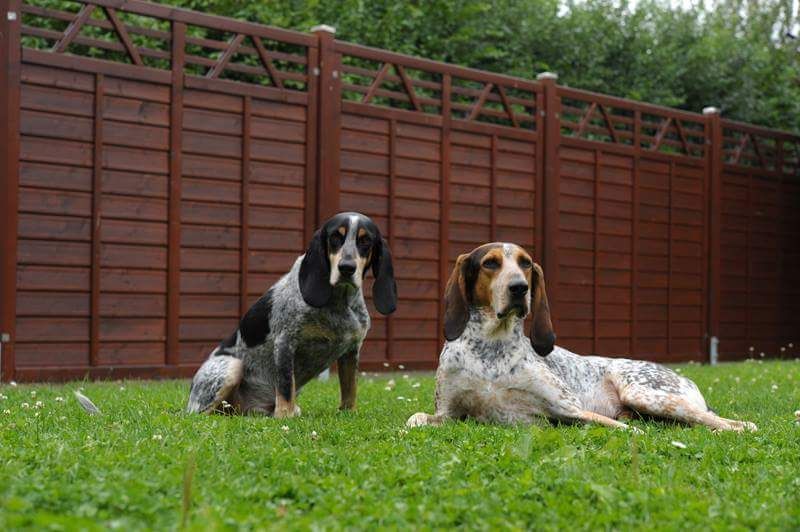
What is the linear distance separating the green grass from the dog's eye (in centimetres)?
86

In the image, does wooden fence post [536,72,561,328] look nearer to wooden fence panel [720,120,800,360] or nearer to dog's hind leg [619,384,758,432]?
wooden fence panel [720,120,800,360]

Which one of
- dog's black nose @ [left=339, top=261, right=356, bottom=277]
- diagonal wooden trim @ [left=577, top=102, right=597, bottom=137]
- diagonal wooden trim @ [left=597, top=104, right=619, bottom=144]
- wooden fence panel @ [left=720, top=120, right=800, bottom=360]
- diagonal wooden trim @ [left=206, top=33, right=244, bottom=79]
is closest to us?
dog's black nose @ [left=339, top=261, right=356, bottom=277]

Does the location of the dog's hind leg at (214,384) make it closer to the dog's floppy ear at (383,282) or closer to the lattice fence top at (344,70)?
the dog's floppy ear at (383,282)

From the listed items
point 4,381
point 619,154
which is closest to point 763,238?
point 619,154

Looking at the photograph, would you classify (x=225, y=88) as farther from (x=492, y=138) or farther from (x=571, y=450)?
(x=571, y=450)

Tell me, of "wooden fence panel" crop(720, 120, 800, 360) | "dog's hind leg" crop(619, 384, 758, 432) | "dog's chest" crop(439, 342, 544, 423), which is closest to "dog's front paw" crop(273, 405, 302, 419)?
"dog's chest" crop(439, 342, 544, 423)

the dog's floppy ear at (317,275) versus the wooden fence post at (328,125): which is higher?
the wooden fence post at (328,125)

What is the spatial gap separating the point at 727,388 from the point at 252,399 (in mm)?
4442

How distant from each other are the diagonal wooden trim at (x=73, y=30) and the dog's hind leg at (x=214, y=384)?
431cm

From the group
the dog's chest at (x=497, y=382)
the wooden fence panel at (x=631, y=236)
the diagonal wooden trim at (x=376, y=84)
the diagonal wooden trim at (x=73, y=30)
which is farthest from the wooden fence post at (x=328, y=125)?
the dog's chest at (x=497, y=382)

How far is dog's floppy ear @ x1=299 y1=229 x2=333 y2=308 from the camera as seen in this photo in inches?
266

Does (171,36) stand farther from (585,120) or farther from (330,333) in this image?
(585,120)

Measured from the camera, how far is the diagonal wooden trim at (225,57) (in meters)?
11.0

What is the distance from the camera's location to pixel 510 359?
6.08m
